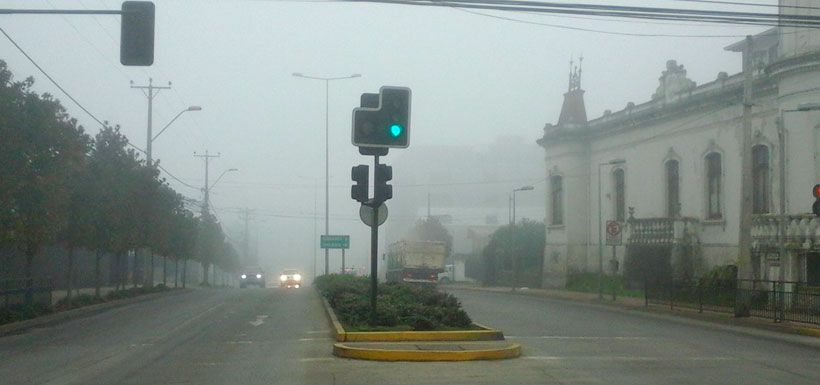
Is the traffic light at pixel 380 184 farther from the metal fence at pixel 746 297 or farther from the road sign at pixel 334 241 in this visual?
the road sign at pixel 334 241

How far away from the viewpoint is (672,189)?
48.1 metres

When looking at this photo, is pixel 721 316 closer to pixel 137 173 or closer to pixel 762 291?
pixel 762 291

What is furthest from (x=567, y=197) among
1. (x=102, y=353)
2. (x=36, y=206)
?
(x=102, y=353)

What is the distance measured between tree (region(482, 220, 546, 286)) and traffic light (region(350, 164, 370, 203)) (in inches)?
1926

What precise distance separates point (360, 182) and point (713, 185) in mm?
29211

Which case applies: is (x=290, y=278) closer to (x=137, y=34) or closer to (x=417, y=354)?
(x=417, y=354)

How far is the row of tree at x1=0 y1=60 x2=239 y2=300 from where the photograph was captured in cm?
2442

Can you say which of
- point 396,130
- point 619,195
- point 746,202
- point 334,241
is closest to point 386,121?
point 396,130

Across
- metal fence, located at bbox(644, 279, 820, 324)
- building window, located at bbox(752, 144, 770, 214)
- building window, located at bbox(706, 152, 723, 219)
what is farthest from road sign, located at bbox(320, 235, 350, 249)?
building window, located at bbox(752, 144, 770, 214)

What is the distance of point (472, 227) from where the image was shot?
313 ft

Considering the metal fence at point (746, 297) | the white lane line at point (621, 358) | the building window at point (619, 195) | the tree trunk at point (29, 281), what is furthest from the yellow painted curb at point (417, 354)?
the building window at point (619, 195)

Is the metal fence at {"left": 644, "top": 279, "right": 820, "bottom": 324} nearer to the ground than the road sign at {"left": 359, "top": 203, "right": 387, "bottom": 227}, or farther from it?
nearer to the ground

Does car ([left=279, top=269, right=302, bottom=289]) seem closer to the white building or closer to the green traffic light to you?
the white building

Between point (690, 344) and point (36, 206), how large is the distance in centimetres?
1630
